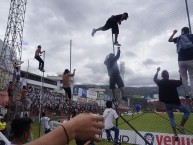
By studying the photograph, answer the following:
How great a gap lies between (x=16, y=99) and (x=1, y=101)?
276 centimetres

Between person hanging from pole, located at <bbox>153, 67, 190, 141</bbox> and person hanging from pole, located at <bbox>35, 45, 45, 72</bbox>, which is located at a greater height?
person hanging from pole, located at <bbox>35, 45, 45, 72</bbox>

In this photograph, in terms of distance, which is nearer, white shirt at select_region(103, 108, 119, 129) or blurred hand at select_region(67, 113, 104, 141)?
blurred hand at select_region(67, 113, 104, 141)

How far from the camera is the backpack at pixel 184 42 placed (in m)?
6.86

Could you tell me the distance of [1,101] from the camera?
74.4 ft

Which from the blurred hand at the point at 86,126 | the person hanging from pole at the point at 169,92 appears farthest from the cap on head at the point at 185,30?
the blurred hand at the point at 86,126

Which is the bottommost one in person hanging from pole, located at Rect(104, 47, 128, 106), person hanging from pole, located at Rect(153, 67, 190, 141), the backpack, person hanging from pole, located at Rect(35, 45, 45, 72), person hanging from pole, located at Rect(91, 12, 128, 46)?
person hanging from pole, located at Rect(153, 67, 190, 141)

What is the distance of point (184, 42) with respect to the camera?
6922mm

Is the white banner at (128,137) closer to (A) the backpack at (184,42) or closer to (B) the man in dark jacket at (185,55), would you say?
(B) the man in dark jacket at (185,55)

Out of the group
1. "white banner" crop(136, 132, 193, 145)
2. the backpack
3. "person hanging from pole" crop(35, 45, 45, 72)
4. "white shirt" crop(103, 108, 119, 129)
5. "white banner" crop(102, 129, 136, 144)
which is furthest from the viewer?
"person hanging from pole" crop(35, 45, 45, 72)

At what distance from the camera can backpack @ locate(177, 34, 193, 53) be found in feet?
22.5

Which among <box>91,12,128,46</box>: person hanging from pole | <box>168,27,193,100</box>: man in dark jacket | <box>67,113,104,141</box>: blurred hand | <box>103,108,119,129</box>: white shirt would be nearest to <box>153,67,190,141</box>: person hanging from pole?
<box>168,27,193,100</box>: man in dark jacket

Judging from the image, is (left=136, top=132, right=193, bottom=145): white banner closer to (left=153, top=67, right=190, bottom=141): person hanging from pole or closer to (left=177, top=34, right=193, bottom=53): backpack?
(left=153, top=67, right=190, bottom=141): person hanging from pole

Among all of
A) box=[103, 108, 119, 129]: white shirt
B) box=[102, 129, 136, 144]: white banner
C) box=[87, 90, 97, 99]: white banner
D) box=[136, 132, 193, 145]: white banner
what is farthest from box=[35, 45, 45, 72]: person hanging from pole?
box=[87, 90, 97, 99]: white banner

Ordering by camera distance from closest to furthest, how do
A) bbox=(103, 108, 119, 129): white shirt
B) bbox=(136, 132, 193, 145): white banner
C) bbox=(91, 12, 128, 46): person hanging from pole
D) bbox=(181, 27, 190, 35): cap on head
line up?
bbox=(181, 27, 190, 35): cap on head → bbox=(91, 12, 128, 46): person hanging from pole → bbox=(136, 132, 193, 145): white banner → bbox=(103, 108, 119, 129): white shirt
